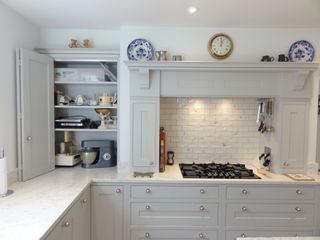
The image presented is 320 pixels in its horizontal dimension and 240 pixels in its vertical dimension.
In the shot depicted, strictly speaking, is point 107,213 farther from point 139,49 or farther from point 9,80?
point 139,49

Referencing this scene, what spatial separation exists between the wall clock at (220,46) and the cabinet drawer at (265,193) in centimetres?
134

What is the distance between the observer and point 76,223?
204cm

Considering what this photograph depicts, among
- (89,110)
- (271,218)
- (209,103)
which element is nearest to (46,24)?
(89,110)

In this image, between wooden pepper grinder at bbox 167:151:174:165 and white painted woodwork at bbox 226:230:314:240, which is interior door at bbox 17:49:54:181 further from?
white painted woodwork at bbox 226:230:314:240

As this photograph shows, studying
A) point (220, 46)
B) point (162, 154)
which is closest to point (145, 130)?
point (162, 154)

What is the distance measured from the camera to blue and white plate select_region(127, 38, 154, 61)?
8.61ft

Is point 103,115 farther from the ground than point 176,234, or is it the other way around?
point 103,115

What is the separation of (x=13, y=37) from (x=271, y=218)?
9.68ft

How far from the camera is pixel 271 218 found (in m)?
2.46

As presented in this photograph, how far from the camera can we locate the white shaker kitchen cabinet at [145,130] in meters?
2.63

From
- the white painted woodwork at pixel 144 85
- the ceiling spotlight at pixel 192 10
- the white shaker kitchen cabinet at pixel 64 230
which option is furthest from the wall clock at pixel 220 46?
the white shaker kitchen cabinet at pixel 64 230

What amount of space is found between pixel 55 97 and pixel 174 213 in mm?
1791

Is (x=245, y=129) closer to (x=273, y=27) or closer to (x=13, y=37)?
(x=273, y=27)

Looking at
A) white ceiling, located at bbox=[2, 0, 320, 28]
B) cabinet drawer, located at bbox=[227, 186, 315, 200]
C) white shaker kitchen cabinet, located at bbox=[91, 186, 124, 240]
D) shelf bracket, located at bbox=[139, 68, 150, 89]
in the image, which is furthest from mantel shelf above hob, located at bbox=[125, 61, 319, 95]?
white shaker kitchen cabinet, located at bbox=[91, 186, 124, 240]
